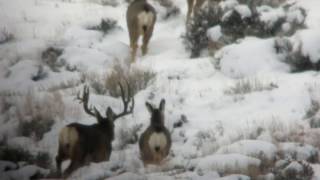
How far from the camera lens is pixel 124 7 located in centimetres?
1747

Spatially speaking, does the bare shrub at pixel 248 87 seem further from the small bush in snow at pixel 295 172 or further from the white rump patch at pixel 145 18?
the small bush in snow at pixel 295 172

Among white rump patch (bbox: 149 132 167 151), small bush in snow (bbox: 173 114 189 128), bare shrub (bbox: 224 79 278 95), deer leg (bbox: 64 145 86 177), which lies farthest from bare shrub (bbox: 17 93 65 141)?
bare shrub (bbox: 224 79 278 95)

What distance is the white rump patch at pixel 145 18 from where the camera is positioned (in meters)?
14.4

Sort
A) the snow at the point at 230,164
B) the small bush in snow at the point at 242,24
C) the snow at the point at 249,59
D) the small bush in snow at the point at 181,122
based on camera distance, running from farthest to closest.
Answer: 1. the small bush in snow at the point at 242,24
2. the snow at the point at 249,59
3. the small bush in snow at the point at 181,122
4. the snow at the point at 230,164

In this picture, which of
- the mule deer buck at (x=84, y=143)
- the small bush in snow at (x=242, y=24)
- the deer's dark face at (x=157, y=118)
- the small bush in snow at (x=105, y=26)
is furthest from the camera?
the small bush in snow at (x=105, y=26)

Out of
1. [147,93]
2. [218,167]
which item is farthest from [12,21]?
[218,167]

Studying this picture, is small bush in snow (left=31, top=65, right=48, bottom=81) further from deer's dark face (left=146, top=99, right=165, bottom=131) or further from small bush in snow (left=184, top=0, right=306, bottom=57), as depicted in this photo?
deer's dark face (left=146, top=99, right=165, bottom=131)

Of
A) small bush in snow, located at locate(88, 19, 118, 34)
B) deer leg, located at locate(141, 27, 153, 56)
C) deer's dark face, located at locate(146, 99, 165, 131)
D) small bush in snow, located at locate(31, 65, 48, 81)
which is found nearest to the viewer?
deer's dark face, located at locate(146, 99, 165, 131)

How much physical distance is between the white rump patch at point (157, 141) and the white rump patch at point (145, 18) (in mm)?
5242

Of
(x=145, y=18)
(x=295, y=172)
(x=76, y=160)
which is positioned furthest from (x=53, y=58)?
(x=295, y=172)

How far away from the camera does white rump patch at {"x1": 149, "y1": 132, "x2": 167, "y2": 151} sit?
367 inches

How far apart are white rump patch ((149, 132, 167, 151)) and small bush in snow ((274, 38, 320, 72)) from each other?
4050mm

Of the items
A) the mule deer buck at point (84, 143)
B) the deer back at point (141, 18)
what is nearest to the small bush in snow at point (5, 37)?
the deer back at point (141, 18)

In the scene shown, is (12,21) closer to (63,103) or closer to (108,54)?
(108,54)
